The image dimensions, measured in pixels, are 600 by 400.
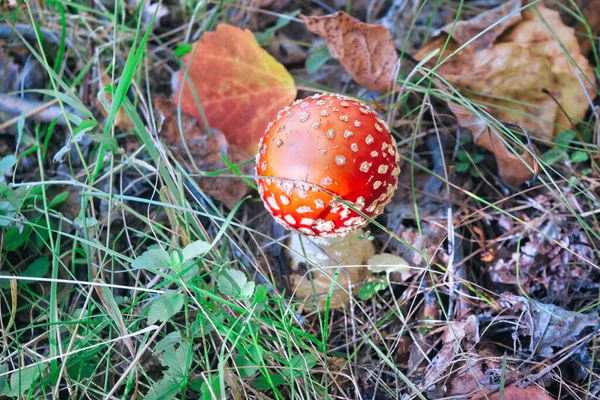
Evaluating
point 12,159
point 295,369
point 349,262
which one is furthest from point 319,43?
point 295,369

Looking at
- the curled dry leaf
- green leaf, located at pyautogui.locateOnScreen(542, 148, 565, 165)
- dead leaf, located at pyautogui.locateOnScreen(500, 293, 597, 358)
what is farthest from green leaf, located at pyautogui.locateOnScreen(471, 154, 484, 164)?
dead leaf, located at pyautogui.locateOnScreen(500, 293, 597, 358)

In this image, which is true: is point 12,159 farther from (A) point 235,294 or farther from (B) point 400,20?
(B) point 400,20

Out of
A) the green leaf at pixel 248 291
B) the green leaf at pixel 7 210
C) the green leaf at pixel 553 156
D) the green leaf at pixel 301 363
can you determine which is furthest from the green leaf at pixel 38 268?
the green leaf at pixel 553 156

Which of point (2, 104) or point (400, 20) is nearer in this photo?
point (2, 104)

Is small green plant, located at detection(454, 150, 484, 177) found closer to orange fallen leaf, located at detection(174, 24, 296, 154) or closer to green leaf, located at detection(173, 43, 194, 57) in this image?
orange fallen leaf, located at detection(174, 24, 296, 154)

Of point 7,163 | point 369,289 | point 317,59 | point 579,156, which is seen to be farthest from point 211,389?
point 579,156

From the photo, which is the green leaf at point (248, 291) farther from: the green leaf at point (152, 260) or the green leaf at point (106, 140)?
the green leaf at point (106, 140)
